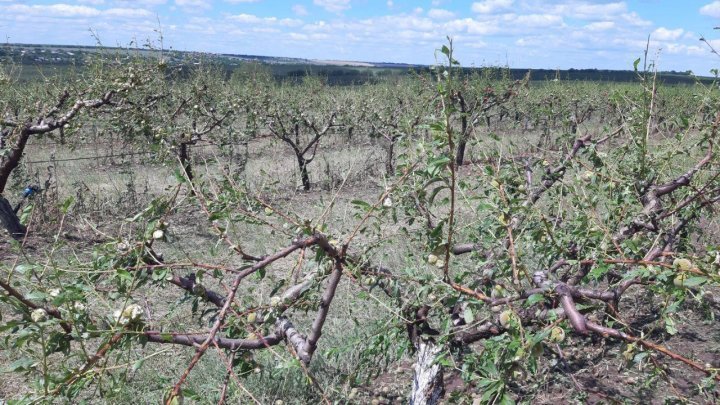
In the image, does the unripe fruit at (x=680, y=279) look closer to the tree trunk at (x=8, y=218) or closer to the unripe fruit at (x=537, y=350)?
the unripe fruit at (x=537, y=350)

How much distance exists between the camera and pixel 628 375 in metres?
3.25

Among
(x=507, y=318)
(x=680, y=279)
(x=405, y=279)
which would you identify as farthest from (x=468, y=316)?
(x=680, y=279)

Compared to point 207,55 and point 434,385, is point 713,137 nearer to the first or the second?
point 434,385

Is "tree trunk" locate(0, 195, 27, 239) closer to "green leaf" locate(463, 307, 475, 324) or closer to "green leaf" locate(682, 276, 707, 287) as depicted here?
"green leaf" locate(463, 307, 475, 324)

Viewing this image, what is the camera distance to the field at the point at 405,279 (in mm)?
1186

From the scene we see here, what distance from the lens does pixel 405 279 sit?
163cm

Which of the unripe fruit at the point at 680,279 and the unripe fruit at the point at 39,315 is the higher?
the unripe fruit at the point at 680,279

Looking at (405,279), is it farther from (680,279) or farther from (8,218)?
(8,218)

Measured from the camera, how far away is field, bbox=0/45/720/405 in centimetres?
119

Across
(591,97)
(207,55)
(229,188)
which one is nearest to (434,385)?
(229,188)

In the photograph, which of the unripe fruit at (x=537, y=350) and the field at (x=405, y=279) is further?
the field at (x=405, y=279)

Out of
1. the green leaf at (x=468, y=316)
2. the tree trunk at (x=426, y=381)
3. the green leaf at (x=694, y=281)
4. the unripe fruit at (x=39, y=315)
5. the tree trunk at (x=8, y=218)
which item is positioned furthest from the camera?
the tree trunk at (x=8, y=218)

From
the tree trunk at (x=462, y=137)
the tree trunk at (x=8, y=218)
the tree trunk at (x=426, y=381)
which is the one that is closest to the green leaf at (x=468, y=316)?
the tree trunk at (x=462, y=137)

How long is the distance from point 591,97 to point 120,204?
17.4m
